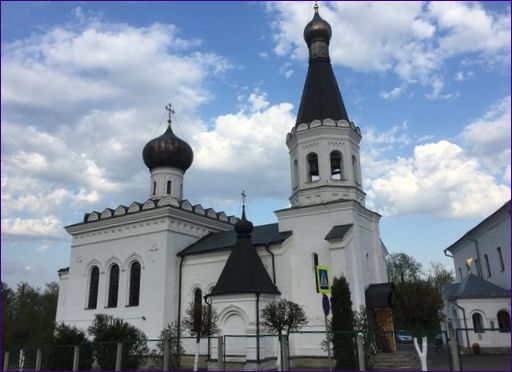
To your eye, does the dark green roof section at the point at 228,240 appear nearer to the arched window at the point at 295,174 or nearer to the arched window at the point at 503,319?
the arched window at the point at 295,174

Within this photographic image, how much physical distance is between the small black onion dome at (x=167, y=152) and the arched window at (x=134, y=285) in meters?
6.03

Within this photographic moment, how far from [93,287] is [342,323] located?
14.4 m

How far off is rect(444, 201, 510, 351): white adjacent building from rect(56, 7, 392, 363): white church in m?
4.20

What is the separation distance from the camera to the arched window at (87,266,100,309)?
77.4ft

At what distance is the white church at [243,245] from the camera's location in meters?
17.8

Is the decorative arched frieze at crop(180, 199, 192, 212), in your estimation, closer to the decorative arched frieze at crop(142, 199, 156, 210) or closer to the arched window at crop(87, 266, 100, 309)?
the decorative arched frieze at crop(142, 199, 156, 210)

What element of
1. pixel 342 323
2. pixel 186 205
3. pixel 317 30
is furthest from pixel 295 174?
pixel 342 323

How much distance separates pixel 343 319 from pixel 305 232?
4.72 metres

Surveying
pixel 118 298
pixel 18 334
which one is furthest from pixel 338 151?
pixel 18 334

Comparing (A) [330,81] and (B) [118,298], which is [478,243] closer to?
(A) [330,81]

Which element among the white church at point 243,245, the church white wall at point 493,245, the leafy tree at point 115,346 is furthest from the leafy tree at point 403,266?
the leafy tree at point 115,346

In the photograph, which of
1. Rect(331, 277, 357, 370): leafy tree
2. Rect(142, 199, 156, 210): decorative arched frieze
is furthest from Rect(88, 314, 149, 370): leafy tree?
Rect(142, 199, 156, 210): decorative arched frieze

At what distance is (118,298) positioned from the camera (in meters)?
22.5

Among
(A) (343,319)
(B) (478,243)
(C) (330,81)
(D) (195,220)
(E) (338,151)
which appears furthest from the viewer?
(B) (478,243)
